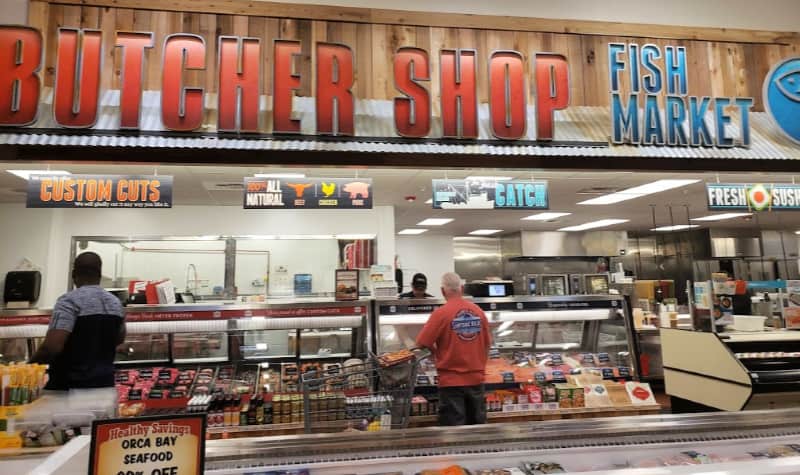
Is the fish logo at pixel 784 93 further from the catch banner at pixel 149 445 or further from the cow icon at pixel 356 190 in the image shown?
the catch banner at pixel 149 445

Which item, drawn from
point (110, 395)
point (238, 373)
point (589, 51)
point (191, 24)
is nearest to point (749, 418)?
point (589, 51)

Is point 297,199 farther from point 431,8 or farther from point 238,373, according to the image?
point 431,8

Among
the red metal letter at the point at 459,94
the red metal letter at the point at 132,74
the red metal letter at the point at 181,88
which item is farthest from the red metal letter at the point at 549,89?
the red metal letter at the point at 132,74

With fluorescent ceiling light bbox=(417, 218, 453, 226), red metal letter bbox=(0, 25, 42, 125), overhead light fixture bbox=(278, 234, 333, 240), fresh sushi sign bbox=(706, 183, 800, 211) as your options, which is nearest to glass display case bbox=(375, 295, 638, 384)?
fresh sushi sign bbox=(706, 183, 800, 211)

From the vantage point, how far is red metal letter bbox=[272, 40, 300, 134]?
7.84 feet

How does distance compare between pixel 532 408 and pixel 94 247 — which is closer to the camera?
pixel 532 408

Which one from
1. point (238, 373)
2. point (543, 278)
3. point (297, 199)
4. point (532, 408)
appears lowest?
point (532, 408)

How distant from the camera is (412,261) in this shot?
44.4 ft

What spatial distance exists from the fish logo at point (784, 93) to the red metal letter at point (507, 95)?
1.62 meters

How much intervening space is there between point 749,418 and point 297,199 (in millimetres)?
3919

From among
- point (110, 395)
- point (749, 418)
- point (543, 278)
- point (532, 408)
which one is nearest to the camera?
point (749, 418)

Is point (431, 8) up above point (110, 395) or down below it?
above

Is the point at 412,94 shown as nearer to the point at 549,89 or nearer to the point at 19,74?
the point at 549,89

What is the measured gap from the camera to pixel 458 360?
3.63m
